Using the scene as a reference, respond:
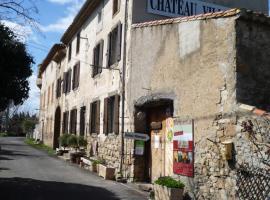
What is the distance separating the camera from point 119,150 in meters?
15.1

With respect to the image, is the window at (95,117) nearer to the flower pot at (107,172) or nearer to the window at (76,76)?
the flower pot at (107,172)

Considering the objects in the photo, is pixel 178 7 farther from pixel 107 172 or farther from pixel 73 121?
pixel 73 121

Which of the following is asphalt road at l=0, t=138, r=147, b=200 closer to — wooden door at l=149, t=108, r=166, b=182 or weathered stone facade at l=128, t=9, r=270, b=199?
wooden door at l=149, t=108, r=166, b=182

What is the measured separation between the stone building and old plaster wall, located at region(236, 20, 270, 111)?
0.02 meters

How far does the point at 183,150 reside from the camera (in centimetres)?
1091

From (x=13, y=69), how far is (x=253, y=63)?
622cm

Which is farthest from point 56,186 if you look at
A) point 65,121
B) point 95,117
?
point 65,121

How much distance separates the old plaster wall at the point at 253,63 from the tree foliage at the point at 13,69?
581 cm

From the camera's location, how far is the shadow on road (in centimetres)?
1040

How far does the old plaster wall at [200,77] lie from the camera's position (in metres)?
9.52

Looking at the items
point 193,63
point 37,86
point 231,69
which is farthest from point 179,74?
point 37,86

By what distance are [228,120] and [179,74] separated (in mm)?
2588

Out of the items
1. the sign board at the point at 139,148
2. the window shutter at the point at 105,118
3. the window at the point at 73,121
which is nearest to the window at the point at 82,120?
the window at the point at 73,121

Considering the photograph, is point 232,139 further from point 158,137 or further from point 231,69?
point 158,137
